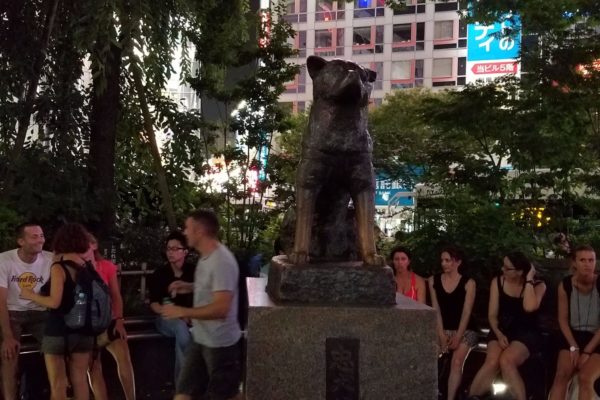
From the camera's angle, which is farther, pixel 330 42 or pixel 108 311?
pixel 330 42

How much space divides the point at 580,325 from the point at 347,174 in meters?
2.74

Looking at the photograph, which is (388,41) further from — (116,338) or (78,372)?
(78,372)

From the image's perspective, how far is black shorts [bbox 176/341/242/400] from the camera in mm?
4016

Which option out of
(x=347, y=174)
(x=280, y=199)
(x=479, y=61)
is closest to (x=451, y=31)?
(x=479, y=61)

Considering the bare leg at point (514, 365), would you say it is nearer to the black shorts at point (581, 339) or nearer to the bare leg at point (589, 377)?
the black shorts at point (581, 339)

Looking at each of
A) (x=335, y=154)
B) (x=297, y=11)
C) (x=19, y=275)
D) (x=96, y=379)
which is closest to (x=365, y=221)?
(x=335, y=154)

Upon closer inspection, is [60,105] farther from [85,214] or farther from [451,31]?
[451,31]

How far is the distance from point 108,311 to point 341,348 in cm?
205

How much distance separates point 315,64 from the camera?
406 cm

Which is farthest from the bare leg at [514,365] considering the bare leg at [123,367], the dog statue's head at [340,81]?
the bare leg at [123,367]

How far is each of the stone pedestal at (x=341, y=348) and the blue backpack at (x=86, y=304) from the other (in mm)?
1617

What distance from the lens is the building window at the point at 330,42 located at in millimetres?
46562

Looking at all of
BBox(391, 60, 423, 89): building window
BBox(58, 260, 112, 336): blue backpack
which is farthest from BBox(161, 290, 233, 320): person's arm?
BBox(391, 60, 423, 89): building window

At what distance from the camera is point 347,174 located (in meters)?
4.05
